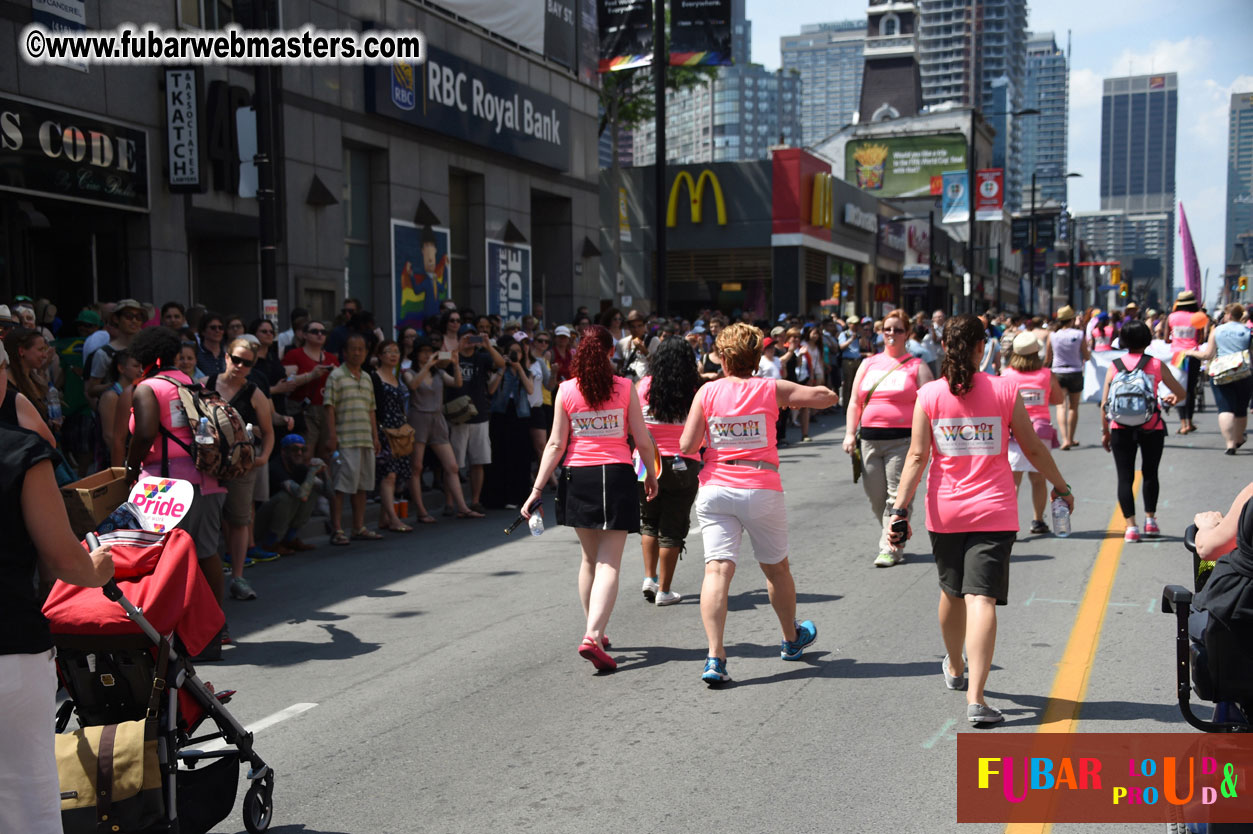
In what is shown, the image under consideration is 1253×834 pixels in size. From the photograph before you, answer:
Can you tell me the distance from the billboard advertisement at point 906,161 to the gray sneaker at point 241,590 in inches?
2938

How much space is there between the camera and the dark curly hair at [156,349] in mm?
6875

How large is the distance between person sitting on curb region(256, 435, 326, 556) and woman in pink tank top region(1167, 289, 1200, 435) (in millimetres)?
13277

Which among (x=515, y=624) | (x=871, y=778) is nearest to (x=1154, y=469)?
(x=515, y=624)

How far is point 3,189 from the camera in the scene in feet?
41.7

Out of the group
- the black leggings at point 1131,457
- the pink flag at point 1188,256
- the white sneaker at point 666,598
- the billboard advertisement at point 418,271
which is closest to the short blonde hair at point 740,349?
the white sneaker at point 666,598

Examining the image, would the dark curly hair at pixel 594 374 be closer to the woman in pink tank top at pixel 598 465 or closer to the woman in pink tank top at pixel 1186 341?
the woman in pink tank top at pixel 598 465

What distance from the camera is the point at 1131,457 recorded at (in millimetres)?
9938

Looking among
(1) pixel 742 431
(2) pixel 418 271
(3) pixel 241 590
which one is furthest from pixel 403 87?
(1) pixel 742 431

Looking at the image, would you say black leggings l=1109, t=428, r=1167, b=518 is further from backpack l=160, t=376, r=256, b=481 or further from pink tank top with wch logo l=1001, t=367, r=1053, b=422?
backpack l=160, t=376, r=256, b=481

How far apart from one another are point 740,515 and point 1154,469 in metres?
5.19

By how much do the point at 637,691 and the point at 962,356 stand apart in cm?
235

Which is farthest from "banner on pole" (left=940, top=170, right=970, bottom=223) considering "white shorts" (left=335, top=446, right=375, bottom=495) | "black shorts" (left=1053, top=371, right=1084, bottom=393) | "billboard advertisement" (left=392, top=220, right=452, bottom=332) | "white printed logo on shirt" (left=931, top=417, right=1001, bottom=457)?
"white printed logo on shirt" (left=931, top=417, right=1001, bottom=457)

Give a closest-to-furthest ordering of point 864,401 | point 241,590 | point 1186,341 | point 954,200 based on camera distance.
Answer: point 241,590 < point 864,401 < point 1186,341 < point 954,200

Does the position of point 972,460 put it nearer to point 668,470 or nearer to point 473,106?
point 668,470
